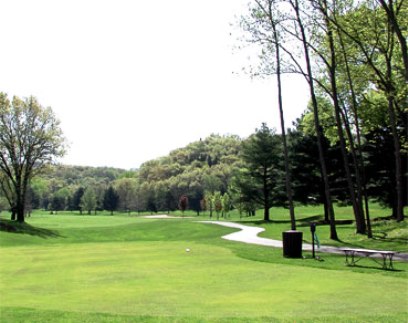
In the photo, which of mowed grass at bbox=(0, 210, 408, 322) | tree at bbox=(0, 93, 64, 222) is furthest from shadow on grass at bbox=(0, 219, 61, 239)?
mowed grass at bbox=(0, 210, 408, 322)

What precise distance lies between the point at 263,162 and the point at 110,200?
98234 millimetres

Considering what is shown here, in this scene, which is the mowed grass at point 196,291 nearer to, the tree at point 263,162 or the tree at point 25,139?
the tree at point 25,139

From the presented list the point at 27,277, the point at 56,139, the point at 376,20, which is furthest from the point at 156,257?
the point at 56,139

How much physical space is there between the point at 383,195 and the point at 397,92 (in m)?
18.9

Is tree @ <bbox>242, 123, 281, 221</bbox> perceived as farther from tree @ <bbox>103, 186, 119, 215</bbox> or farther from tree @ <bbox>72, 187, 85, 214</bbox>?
tree @ <bbox>72, 187, 85, 214</bbox>

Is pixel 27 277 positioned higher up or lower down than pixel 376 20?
lower down

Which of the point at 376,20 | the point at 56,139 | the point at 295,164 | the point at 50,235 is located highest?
the point at 376,20

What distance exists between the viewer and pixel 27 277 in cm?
1313

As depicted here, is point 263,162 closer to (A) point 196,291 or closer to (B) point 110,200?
(A) point 196,291

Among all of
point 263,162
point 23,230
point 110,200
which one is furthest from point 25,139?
point 110,200

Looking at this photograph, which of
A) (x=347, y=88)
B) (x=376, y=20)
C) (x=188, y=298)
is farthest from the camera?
(x=347, y=88)

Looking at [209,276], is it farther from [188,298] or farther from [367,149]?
[367,149]

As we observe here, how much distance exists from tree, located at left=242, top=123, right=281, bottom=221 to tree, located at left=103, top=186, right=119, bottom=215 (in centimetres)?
9552

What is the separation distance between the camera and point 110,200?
483ft
